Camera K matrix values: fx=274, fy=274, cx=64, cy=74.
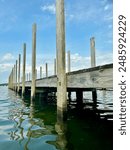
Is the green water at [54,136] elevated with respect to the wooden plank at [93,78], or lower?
lower

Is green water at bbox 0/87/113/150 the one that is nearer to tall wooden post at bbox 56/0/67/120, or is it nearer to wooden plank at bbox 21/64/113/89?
tall wooden post at bbox 56/0/67/120

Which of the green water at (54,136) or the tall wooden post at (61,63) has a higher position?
the tall wooden post at (61,63)

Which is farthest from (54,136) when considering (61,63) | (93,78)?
(61,63)

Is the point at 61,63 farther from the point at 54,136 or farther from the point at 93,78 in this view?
the point at 54,136

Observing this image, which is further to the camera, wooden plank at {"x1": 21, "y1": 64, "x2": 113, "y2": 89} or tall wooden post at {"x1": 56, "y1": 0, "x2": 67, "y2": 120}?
tall wooden post at {"x1": 56, "y1": 0, "x2": 67, "y2": 120}

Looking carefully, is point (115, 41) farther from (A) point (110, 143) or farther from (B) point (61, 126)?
(B) point (61, 126)

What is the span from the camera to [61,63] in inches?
278

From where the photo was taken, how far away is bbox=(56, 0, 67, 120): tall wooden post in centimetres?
690

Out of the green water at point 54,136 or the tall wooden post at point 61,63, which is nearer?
the green water at point 54,136

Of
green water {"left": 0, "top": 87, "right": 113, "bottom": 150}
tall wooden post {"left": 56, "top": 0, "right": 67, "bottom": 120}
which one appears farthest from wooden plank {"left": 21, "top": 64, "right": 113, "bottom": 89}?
green water {"left": 0, "top": 87, "right": 113, "bottom": 150}

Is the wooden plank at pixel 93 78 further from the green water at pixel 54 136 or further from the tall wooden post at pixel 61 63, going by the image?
the green water at pixel 54 136

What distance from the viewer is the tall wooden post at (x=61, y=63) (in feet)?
22.6

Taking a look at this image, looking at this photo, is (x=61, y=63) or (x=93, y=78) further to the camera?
(x=61, y=63)

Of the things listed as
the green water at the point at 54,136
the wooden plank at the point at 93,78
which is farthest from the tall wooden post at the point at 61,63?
the green water at the point at 54,136
